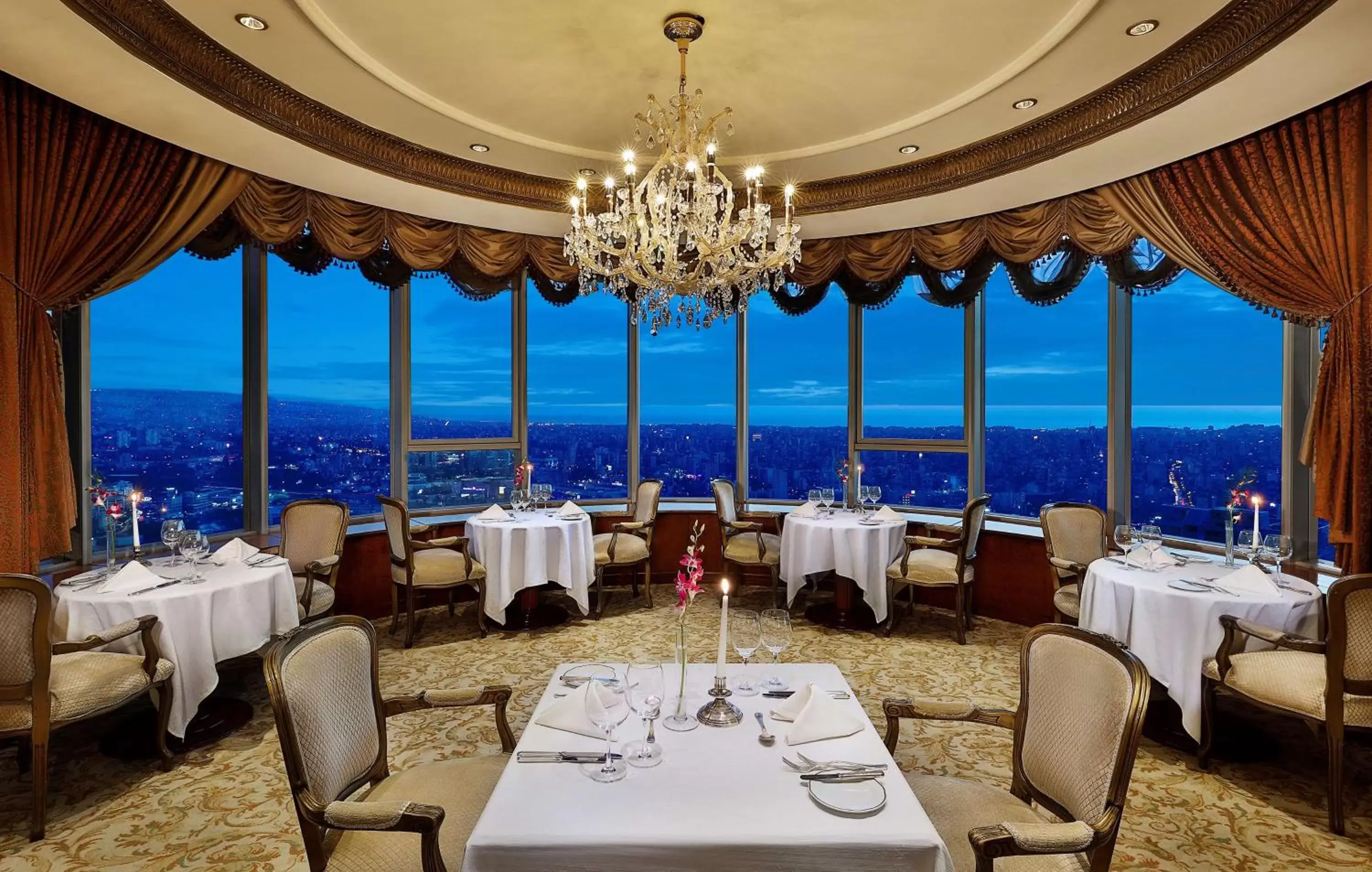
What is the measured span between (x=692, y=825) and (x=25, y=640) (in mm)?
2596

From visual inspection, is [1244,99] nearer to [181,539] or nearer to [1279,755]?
[1279,755]

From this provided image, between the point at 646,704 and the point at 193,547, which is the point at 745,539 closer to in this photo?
the point at 193,547

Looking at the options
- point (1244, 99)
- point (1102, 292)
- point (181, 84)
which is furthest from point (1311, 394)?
point (181, 84)

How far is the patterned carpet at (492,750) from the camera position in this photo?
2549mm

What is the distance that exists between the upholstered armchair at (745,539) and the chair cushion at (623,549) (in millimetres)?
674

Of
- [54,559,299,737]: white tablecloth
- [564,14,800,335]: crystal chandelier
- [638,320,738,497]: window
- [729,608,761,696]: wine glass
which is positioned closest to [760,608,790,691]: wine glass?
[729,608,761,696]: wine glass

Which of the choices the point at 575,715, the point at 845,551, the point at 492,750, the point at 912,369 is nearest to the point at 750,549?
the point at 845,551

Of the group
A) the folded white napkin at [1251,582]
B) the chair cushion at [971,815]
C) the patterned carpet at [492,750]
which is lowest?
the patterned carpet at [492,750]

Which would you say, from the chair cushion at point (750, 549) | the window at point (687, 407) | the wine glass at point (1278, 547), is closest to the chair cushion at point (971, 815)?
the wine glass at point (1278, 547)

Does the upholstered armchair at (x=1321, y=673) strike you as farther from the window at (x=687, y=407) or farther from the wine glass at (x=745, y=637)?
the window at (x=687, y=407)

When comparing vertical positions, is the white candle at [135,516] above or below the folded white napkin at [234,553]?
above

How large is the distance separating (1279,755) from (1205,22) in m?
3.22

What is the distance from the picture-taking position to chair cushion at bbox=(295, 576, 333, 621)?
13.5ft

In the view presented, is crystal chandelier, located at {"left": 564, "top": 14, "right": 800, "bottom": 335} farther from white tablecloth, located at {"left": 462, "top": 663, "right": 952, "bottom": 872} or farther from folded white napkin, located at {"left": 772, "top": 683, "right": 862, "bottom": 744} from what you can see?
white tablecloth, located at {"left": 462, "top": 663, "right": 952, "bottom": 872}
